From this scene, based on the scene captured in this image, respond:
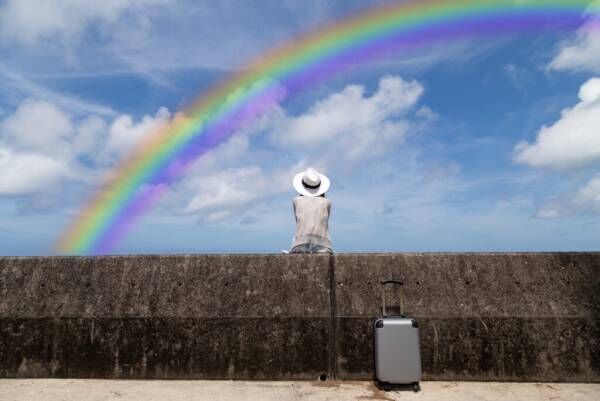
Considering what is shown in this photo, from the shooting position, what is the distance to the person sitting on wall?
7.24 m

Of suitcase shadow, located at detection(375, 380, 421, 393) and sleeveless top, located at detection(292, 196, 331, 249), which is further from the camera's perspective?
sleeveless top, located at detection(292, 196, 331, 249)

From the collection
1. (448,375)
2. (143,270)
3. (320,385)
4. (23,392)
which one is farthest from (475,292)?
(23,392)

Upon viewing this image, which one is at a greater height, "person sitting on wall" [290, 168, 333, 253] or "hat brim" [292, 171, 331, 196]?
"hat brim" [292, 171, 331, 196]

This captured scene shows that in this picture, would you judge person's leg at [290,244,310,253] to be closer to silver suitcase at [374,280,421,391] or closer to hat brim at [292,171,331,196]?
hat brim at [292,171,331,196]

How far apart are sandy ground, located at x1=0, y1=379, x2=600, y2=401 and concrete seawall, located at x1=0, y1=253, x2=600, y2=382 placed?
0.20 meters

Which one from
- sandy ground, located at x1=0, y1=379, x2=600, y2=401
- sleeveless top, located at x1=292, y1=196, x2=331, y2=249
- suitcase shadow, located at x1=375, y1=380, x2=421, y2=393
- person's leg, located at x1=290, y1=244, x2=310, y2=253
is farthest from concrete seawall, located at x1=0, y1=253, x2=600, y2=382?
sleeveless top, located at x1=292, y1=196, x2=331, y2=249

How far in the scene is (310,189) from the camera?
7.95 metres

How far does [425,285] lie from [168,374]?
140 inches

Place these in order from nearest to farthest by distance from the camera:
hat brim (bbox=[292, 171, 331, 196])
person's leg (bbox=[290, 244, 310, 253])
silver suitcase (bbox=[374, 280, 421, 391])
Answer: silver suitcase (bbox=[374, 280, 421, 391]) < person's leg (bbox=[290, 244, 310, 253]) < hat brim (bbox=[292, 171, 331, 196])

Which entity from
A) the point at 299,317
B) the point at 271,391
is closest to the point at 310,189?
the point at 299,317

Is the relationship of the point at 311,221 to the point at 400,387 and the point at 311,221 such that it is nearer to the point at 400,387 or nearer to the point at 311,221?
the point at 311,221

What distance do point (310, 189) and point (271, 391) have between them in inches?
143

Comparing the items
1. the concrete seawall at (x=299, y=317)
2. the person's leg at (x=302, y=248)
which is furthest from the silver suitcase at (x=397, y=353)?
the person's leg at (x=302, y=248)

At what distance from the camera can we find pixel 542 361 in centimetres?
566
